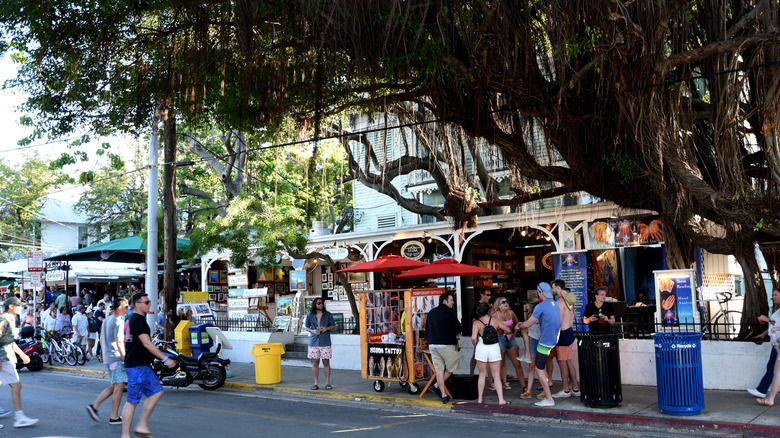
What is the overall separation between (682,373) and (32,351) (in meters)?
15.9

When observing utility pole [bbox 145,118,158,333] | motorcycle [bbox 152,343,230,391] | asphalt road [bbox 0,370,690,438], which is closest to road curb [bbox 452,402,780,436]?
asphalt road [bbox 0,370,690,438]

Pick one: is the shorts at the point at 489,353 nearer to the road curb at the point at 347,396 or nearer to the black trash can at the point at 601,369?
the road curb at the point at 347,396

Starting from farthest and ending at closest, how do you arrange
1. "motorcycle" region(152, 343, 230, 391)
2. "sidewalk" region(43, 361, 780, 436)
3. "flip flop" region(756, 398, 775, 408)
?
"motorcycle" region(152, 343, 230, 391), "flip flop" region(756, 398, 775, 408), "sidewalk" region(43, 361, 780, 436)

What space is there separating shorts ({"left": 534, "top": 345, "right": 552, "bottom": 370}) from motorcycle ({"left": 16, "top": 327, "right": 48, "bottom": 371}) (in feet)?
43.3

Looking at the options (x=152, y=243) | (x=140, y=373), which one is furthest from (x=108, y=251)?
(x=140, y=373)

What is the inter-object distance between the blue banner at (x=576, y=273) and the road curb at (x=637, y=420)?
22.3 feet

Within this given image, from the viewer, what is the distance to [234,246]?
59.5 feet

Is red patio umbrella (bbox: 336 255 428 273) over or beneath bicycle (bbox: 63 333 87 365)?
over

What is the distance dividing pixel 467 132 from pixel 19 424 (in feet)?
28.8

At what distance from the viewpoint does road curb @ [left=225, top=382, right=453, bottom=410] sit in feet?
37.6

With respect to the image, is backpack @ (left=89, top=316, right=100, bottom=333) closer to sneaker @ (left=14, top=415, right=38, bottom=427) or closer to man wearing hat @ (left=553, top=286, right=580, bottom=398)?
sneaker @ (left=14, top=415, right=38, bottom=427)

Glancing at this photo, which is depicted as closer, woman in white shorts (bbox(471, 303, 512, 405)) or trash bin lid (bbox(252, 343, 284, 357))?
woman in white shorts (bbox(471, 303, 512, 405))

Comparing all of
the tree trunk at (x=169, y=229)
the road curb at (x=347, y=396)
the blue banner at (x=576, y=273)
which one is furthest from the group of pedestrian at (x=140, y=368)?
the blue banner at (x=576, y=273)

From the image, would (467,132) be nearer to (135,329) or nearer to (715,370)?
(715,370)
